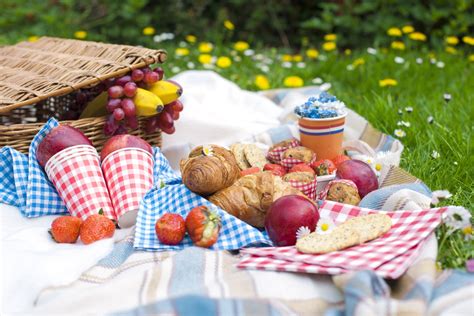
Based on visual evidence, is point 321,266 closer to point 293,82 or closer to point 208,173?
point 208,173

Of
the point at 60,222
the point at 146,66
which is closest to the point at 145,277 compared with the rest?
the point at 60,222

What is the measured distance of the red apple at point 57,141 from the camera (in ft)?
6.51

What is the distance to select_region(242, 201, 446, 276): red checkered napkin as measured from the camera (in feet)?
4.84

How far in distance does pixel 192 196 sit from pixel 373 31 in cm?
280

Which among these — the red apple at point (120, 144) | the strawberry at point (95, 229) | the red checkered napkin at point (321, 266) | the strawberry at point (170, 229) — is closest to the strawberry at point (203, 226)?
the strawberry at point (170, 229)

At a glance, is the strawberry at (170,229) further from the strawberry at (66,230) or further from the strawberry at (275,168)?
the strawberry at (275,168)

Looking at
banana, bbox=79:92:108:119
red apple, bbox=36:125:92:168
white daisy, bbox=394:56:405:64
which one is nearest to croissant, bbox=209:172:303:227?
red apple, bbox=36:125:92:168

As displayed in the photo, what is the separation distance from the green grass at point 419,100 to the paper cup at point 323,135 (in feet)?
0.95

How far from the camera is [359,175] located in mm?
1995

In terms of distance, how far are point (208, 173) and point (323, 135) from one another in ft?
2.00

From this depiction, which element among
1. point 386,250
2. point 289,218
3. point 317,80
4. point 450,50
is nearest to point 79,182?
point 289,218

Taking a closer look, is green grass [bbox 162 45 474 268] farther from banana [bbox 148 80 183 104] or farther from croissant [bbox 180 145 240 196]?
banana [bbox 148 80 183 104]

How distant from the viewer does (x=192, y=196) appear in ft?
6.11

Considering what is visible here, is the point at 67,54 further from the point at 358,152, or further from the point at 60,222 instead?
the point at 358,152
